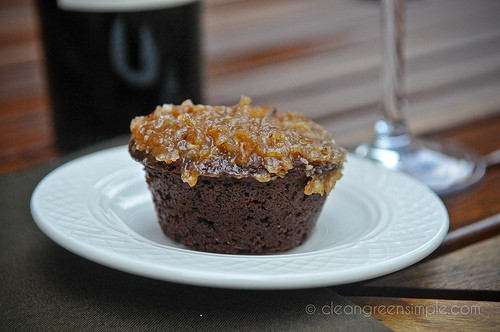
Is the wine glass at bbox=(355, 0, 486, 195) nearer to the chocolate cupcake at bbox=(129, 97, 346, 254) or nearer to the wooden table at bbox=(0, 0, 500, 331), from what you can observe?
the wooden table at bbox=(0, 0, 500, 331)

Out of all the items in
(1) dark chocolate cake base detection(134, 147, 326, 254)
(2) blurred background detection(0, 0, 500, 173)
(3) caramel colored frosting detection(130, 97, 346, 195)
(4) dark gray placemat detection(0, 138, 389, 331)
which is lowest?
(2) blurred background detection(0, 0, 500, 173)

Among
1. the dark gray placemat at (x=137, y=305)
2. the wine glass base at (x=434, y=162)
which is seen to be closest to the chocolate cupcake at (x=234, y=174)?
the dark gray placemat at (x=137, y=305)

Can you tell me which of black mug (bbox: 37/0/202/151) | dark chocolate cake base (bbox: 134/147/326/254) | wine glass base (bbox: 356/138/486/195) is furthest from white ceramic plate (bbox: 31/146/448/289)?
black mug (bbox: 37/0/202/151)

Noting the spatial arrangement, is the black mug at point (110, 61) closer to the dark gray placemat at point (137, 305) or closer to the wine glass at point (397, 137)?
the wine glass at point (397, 137)

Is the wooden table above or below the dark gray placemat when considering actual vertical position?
below

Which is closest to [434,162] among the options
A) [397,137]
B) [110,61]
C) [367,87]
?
[397,137]
